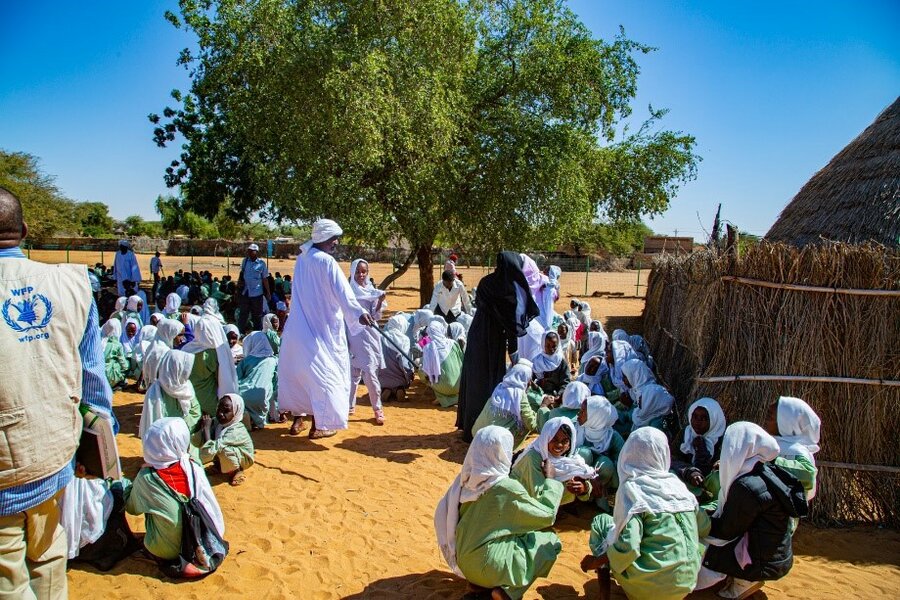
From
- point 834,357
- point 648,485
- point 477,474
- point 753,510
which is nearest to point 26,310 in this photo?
point 477,474

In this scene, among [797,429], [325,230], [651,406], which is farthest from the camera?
[325,230]

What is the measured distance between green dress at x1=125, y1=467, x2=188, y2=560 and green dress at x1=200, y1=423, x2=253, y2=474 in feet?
3.43

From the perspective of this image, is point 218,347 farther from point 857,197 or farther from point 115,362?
point 857,197

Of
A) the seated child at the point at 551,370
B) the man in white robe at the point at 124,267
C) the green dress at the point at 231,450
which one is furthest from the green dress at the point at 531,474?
the man in white robe at the point at 124,267

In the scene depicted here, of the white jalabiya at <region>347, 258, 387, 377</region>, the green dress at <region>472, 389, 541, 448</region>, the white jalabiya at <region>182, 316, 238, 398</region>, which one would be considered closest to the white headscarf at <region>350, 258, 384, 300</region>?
the white jalabiya at <region>347, 258, 387, 377</region>

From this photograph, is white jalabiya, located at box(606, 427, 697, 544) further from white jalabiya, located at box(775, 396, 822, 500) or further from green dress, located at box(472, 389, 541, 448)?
green dress, located at box(472, 389, 541, 448)

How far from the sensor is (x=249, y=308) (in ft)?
37.3

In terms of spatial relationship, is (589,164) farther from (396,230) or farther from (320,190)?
(320,190)

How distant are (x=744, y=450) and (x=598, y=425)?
4.75 feet

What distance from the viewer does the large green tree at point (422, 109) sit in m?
11.4

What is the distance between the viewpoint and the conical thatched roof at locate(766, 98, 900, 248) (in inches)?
246

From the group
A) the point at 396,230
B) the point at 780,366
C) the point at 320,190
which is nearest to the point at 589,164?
the point at 396,230

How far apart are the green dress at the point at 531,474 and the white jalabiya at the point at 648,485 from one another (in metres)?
0.44

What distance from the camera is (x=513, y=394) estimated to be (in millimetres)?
→ 5277
